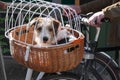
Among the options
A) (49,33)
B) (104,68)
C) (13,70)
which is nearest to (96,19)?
(49,33)

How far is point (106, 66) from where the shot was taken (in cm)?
435

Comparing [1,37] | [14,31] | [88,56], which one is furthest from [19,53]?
[1,37]

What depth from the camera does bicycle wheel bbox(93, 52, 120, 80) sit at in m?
4.30

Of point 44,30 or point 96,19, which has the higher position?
point 96,19

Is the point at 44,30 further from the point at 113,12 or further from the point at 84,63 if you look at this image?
the point at 113,12

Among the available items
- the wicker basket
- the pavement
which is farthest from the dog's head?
the pavement

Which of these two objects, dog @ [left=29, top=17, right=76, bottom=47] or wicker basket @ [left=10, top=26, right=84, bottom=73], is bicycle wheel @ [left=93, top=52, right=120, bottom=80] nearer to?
dog @ [left=29, top=17, right=76, bottom=47]

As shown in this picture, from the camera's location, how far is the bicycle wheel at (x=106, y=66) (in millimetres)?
4297

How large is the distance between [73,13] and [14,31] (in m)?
0.69

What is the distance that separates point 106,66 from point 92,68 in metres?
0.36

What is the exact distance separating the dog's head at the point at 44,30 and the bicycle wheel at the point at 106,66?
76cm

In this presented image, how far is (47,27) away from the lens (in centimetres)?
370

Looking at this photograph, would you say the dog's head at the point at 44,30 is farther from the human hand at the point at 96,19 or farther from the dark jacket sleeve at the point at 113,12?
the dark jacket sleeve at the point at 113,12

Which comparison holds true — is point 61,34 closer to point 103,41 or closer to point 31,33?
point 31,33
